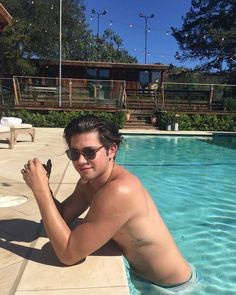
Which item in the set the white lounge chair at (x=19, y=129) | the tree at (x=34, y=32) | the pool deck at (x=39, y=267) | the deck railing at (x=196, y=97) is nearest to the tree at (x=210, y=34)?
the deck railing at (x=196, y=97)

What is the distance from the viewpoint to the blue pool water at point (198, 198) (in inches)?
162

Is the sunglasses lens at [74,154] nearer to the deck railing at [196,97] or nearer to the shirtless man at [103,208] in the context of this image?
the shirtless man at [103,208]

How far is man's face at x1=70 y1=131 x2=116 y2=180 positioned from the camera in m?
2.17

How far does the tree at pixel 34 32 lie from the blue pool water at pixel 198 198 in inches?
715

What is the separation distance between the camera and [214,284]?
139 inches

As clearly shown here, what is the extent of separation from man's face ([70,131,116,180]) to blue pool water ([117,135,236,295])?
1.04 metres

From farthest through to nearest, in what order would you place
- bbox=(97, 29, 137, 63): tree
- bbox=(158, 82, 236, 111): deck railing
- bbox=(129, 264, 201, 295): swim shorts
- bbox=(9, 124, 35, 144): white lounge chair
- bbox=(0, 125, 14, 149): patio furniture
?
1. bbox=(97, 29, 137, 63): tree
2. bbox=(158, 82, 236, 111): deck railing
3. bbox=(9, 124, 35, 144): white lounge chair
4. bbox=(0, 125, 14, 149): patio furniture
5. bbox=(129, 264, 201, 295): swim shorts

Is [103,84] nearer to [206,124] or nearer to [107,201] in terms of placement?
[206,124]

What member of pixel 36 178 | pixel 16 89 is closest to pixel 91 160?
pixel 36 178

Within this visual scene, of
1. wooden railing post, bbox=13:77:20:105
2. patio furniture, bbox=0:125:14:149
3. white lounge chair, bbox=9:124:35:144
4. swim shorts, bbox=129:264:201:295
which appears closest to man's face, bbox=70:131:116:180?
swim shorts, bbox=129:264:201:295

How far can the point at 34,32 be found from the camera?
30.0 metres

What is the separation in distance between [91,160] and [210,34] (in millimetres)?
26956

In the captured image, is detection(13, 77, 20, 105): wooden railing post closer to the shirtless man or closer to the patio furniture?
the patio furniture

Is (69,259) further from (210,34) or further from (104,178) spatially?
(210,34)
